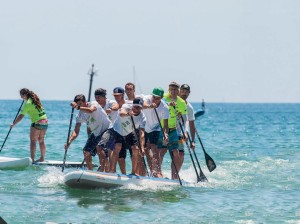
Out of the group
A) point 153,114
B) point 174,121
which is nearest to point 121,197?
point 153,114

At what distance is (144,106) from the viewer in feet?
50.1

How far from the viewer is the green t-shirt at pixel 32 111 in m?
19.1

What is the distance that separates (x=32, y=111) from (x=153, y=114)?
15.1 feet

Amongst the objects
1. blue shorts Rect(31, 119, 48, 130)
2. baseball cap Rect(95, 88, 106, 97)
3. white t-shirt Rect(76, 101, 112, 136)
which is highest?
baseball cap Rect(95, 88, 106, 97)

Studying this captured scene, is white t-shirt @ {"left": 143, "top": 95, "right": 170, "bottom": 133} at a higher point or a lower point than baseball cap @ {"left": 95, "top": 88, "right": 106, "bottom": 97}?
lower

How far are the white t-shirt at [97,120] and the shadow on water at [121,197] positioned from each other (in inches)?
47.7

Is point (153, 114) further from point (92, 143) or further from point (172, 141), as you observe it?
point (92, 143)

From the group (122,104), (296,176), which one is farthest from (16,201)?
(296,176)

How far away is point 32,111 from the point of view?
19.3 meters

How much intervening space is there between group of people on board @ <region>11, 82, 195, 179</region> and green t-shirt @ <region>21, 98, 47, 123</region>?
3.70 m

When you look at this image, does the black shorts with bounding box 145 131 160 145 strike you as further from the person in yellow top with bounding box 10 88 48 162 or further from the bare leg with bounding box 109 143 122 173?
the person in yellow top with bounding box 10 88 48 162

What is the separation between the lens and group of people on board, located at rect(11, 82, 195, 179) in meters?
15.0

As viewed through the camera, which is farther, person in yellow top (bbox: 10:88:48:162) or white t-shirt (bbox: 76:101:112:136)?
person in yellow top (bbox: 10:88:48:162)

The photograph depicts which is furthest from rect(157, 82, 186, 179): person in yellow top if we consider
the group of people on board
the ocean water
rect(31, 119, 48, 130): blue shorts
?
rect(31, 119, 48, 130): blue shorts
